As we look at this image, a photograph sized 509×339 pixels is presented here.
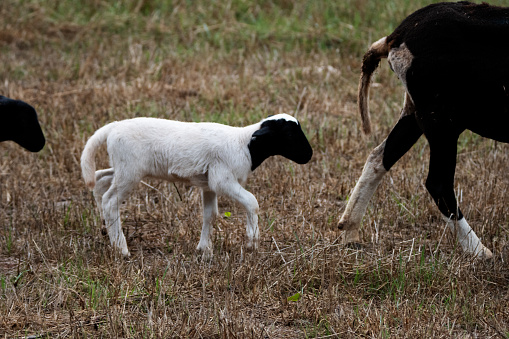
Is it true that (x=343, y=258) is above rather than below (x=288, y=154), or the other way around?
below

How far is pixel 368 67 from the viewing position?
17.9ft

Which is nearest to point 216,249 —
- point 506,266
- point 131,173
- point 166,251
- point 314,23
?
point 166,251

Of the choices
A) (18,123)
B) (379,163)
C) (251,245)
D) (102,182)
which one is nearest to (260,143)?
(251,245)

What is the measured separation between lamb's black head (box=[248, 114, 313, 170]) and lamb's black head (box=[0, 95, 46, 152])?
4.89 feet

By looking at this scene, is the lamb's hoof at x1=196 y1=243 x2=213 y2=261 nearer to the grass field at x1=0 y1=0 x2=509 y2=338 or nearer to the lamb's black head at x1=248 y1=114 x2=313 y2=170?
the grass field at x1=0 y1=0 x2=509 y2=338

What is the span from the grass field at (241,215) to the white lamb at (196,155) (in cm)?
30

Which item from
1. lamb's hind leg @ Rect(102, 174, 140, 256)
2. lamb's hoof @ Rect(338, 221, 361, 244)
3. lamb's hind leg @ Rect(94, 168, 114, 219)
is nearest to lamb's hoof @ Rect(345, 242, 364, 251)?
lamb's hoof @ Rect(338, 221, 361, 244)

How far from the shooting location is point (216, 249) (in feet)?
16.2

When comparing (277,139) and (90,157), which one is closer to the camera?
(277,139)

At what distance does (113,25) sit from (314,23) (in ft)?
10.1

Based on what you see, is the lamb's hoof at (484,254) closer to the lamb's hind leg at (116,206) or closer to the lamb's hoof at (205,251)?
the lamb's hoof at (205,251)

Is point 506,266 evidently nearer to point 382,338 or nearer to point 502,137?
point 502,137

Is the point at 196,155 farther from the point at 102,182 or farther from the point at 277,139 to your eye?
the point at 102,182

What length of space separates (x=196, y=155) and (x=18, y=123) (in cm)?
123
